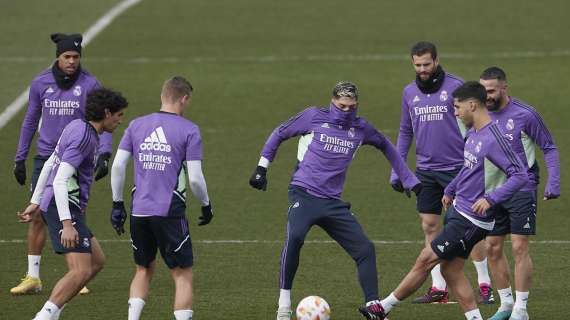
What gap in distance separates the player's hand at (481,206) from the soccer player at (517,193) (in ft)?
4.11

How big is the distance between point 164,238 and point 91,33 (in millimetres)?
21892

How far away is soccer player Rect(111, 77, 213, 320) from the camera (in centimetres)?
1087

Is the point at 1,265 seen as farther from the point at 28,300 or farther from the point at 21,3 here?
the point at 21,3

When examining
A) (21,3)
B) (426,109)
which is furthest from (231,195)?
(21,3)

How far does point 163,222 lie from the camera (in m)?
10.9

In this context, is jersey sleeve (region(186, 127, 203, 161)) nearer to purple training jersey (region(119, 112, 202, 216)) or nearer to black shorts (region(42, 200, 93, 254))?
purple training jersey (region(119, 112, 202, 216))

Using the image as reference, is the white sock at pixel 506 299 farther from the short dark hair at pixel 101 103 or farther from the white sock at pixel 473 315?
the short dark hair at pixel 101 103

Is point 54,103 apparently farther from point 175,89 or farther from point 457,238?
point 457,238

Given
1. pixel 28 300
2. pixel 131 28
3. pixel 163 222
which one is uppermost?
pixel 131 28

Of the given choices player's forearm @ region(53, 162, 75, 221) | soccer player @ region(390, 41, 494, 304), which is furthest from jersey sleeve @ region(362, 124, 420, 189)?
player's forearm @ region(53, 162, 75, 221)

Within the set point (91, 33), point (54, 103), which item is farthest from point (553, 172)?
point (91, 33)

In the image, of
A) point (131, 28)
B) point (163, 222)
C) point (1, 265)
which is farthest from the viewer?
point (131, 28)

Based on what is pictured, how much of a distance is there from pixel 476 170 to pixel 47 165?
13.1ft

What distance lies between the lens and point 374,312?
11.7 metres
